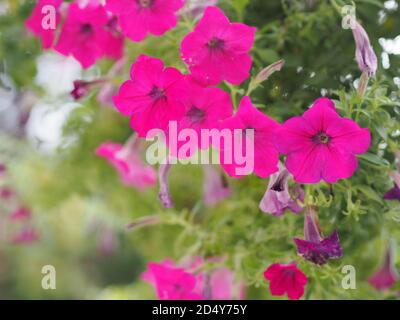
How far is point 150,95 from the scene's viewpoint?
1.83 feet

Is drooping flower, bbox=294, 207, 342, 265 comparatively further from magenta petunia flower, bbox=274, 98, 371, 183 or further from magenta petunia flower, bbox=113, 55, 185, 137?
magenta petunia flower, bbox=113, 55, 185, 137

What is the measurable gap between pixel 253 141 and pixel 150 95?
11cm

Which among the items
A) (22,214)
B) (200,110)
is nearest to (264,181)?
(200,110)

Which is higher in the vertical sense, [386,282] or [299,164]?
[299,164]

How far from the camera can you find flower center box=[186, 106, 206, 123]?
53 cm

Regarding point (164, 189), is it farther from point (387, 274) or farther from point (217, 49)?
point (387, 274)

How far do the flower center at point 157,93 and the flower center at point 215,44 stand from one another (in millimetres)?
64

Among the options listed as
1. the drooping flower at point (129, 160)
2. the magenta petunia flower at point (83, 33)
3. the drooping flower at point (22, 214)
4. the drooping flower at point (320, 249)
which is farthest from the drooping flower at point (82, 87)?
the drooping flower at point (22, 214)

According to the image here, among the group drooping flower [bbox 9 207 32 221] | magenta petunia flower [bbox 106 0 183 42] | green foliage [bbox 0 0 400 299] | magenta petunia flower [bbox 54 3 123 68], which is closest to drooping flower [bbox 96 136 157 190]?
green foliage [bbox 0 0 400 299]

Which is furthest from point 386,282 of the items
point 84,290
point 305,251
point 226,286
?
point 84,290

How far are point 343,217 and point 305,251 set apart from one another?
127 millimetres

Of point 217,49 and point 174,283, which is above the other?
point 217,49

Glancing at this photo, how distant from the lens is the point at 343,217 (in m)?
0.65

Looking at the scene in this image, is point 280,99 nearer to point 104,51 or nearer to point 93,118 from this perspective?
point 104,51
